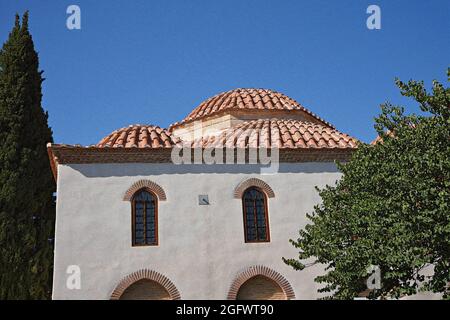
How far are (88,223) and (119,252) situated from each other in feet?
3.46

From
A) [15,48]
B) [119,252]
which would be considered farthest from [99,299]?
[15,48]

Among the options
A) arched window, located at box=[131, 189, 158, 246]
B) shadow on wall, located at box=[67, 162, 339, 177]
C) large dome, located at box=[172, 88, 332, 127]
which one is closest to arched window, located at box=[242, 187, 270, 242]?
shadow on wall, located at box=[67, 162, 339, 177]

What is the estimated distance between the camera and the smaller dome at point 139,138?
1230cm

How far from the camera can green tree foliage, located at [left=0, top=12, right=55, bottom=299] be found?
1294 centimetres

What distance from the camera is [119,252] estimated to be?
11.3m

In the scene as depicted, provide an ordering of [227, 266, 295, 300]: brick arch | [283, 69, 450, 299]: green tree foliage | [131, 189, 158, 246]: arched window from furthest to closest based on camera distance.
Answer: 1. [131, 189, 158, 246]: arched window
2. [227, 266, 295, 300]: brick arch
3. [283, 69, 450, 299]: green tree foliage

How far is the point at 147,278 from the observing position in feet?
36.6

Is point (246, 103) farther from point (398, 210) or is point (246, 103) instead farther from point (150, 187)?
point (398, 210)

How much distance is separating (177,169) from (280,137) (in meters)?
3.27

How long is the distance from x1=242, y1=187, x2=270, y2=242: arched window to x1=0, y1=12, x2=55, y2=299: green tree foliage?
6.12 meters

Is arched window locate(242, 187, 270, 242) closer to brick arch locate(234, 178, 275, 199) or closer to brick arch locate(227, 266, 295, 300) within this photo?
brick arch locate(234, 178, 275, 199)

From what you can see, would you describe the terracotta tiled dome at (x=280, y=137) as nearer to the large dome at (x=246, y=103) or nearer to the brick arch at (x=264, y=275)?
the large dome at (x=246, y=103)
